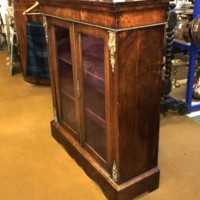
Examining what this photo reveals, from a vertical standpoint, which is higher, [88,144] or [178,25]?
[178,25]

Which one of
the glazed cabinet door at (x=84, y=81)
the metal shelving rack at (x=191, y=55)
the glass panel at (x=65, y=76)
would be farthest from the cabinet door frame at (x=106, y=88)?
the metal shelving rack at (x=191, y=55)

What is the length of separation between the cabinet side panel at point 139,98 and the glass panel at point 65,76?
0.53 meters

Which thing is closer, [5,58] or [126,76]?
[126,76]

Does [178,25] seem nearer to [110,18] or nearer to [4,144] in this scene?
[110,18]

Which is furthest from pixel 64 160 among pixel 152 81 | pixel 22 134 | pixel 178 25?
pixel 178 25

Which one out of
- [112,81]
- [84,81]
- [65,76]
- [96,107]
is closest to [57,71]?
[65,76]

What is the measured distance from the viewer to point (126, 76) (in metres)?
1.30

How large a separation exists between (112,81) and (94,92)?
11.7 inches

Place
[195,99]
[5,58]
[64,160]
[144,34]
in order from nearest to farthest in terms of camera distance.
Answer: [144,34] < [64,160] < [195,99] < [5,58]

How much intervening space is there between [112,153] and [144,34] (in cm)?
66

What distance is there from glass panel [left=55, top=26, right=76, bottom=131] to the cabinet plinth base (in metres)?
0.24

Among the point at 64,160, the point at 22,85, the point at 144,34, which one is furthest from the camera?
the point at 22,85

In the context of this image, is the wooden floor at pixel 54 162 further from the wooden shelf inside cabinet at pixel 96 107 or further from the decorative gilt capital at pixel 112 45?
the decorative gilt capital at pixel 112 45

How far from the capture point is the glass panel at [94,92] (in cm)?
145
